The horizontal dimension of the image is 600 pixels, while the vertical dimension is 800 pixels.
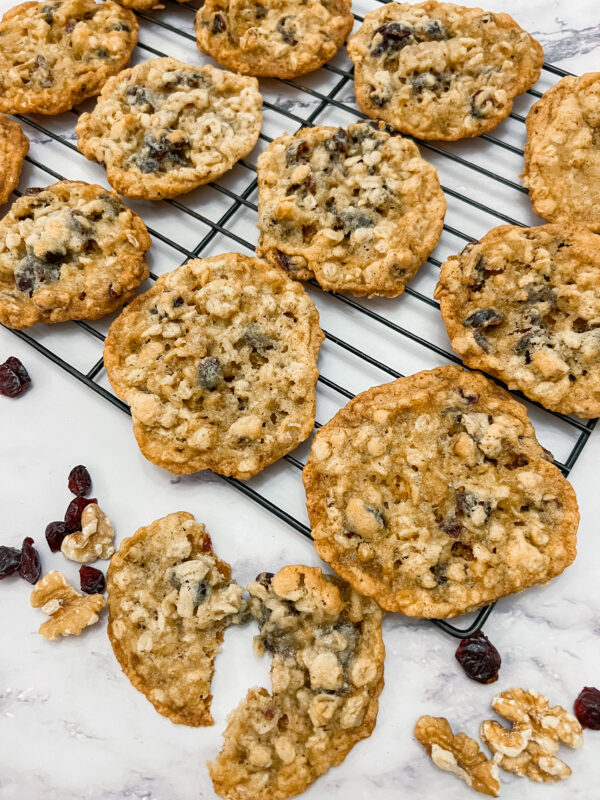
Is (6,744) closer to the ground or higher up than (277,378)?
closer to the ground

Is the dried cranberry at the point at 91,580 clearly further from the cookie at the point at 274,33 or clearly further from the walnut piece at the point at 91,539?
the cookie at the point at 274,33

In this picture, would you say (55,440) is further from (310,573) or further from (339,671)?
(339,671)

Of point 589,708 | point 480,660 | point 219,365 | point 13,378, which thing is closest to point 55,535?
point 13,378

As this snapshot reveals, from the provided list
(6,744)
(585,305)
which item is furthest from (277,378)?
(6,744)

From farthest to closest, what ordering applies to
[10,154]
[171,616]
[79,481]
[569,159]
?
[10,154] → [569,159] → [79,481] → [171,616]

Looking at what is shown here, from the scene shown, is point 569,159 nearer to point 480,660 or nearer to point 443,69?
point 443,69

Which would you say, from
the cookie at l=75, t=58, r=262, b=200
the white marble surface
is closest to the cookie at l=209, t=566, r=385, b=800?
the white marble surface

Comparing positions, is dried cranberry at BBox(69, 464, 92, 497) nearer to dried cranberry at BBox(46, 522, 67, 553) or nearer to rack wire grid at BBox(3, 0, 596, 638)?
dried cranberry at BBox(46, 522, 67, 553)
